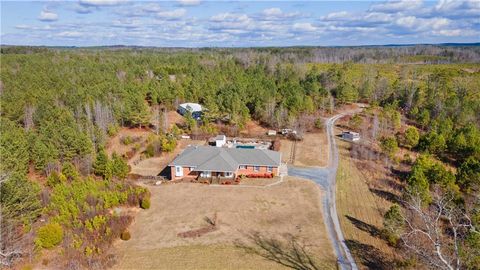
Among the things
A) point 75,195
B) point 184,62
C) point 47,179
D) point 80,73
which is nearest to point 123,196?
point 75,195

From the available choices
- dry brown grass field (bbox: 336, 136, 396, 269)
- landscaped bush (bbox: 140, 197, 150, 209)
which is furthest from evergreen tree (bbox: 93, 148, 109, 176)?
dry brown grass field (bbox: 336, 136, 396, 269)

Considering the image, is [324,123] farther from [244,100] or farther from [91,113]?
[91,113]

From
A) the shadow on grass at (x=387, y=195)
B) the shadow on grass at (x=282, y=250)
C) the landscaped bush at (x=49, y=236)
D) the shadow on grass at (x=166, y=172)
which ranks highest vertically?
the landscaped bush at (x=49, y=236)

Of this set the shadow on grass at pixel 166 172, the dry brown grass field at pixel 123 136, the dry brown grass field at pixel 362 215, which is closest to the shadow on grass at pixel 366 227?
the dry brown grass field at pixel 362 215

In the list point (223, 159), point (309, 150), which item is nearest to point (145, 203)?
point (223, 159)

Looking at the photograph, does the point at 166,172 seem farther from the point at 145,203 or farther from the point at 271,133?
the point at 271,133

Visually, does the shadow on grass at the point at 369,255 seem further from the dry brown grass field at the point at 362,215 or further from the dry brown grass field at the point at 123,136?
the dry brown grass field at the point at 123,136

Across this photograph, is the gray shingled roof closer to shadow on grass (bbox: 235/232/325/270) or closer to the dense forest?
the dense forest
